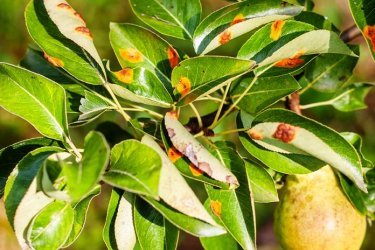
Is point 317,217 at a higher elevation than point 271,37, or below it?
below

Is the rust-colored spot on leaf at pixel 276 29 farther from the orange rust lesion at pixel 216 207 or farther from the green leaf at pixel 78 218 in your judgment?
the green leaf at pixel 78 218

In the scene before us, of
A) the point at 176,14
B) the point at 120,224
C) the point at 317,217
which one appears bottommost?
the point at 317,217

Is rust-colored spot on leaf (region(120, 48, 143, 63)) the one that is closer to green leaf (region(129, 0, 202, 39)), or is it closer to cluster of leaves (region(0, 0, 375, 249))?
cluster of leaves (region(0, 0, 375, 249))

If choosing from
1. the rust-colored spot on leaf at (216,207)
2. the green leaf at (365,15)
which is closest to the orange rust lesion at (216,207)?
the rust-colored spot on leaf at (216,207)

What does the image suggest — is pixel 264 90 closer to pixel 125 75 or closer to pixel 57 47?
pixel 125 75

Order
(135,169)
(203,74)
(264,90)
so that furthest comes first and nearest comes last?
(264,90) → (203,74) → (135,169)

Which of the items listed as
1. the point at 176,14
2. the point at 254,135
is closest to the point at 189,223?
the point at 254,135

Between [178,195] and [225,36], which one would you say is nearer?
[178,195]

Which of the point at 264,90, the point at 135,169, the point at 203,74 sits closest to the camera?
the point at 135,169

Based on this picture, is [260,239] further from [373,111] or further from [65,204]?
[65,204]
